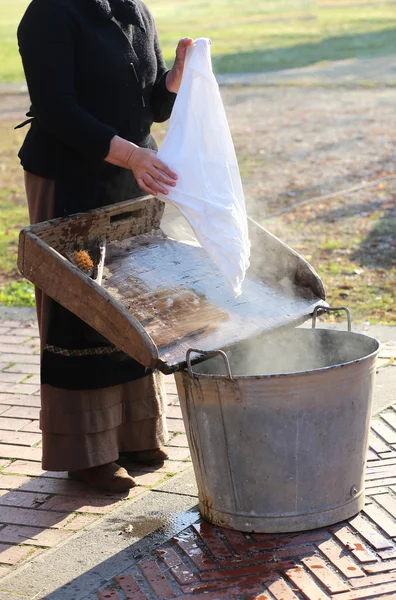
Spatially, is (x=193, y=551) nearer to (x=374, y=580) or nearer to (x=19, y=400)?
(x=374, y=580)

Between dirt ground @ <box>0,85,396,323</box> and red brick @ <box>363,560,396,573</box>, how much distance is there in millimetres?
2719

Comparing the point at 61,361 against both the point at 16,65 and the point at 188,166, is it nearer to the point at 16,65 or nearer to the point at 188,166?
the point at 188,166

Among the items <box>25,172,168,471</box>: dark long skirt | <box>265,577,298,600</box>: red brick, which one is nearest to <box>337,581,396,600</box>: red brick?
<box>265,577,298,600</box>: red brick

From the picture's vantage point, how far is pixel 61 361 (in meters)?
3.58

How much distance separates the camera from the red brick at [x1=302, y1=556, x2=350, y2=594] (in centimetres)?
286

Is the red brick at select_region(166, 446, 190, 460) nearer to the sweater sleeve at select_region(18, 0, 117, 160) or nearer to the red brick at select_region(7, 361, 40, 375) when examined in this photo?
the red brick at select_region(7, 361, 40, 375)

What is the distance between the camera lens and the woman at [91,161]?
325 cm

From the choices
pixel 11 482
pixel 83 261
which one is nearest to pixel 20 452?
pixel 11 482

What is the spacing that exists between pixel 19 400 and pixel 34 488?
998 mm

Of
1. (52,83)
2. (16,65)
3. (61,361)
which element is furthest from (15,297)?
(16,65)

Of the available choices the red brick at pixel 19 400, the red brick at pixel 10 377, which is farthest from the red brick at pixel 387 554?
the red brick at pixel 10 377

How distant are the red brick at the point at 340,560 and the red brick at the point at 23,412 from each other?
6.13ft

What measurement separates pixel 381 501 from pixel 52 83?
1961 mm

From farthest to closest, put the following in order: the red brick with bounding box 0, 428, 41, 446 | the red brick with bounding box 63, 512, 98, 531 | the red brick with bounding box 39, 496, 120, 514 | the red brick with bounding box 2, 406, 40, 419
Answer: the red brick with bounding box 2, 406, 40, 419, the red brick with bounding box 0, 428, 41, 446, the red brick with bounding box 39, 496, 120, 514, the red brick with bounding box 63, 512, 98, 531
